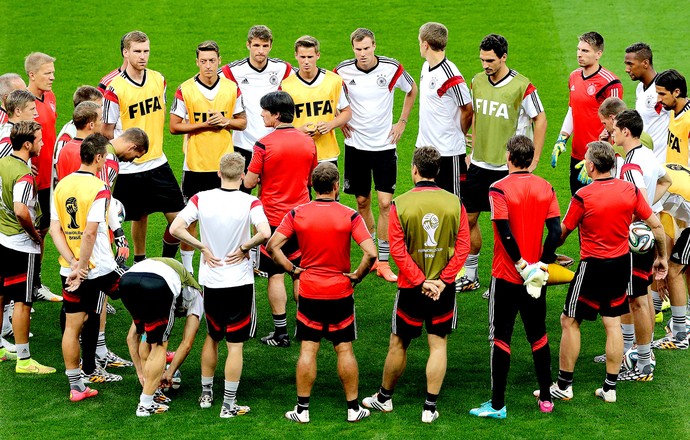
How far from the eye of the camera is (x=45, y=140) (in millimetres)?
9867

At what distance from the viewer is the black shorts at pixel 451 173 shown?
1041cm

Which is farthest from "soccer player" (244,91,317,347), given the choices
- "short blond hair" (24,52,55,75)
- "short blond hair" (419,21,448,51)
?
"short blond hair" (24,52,55,75)

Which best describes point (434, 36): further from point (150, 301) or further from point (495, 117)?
point (150, 301)

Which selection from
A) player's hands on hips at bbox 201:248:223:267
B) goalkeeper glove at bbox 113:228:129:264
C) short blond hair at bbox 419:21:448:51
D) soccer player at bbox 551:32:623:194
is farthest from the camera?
soccer player at bbox 551:32:623:194

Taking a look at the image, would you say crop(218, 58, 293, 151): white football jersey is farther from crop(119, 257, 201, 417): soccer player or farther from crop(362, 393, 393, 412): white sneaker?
crop(362, 393, 393, 412): white sneaker

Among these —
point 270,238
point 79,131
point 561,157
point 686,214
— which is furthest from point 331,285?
point 561,157

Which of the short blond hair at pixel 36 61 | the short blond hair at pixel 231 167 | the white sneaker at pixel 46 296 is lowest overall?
the white sneaker at pixel 46 296

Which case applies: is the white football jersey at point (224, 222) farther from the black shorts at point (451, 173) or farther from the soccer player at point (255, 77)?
the black shorts at point (451, 173)

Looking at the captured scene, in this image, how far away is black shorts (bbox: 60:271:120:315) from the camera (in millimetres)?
7844

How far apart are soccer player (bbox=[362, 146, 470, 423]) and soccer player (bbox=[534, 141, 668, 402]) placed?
3.07ft

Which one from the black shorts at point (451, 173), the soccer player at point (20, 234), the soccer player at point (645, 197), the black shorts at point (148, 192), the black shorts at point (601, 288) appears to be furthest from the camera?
the black shorts at point (451, 173)

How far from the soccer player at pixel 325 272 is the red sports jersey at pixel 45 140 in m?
3.39

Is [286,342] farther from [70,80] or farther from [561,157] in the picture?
[70,80]

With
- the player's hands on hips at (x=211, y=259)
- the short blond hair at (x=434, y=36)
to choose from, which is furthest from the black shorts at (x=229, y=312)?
the short blond hair at (x=434, y=36)
